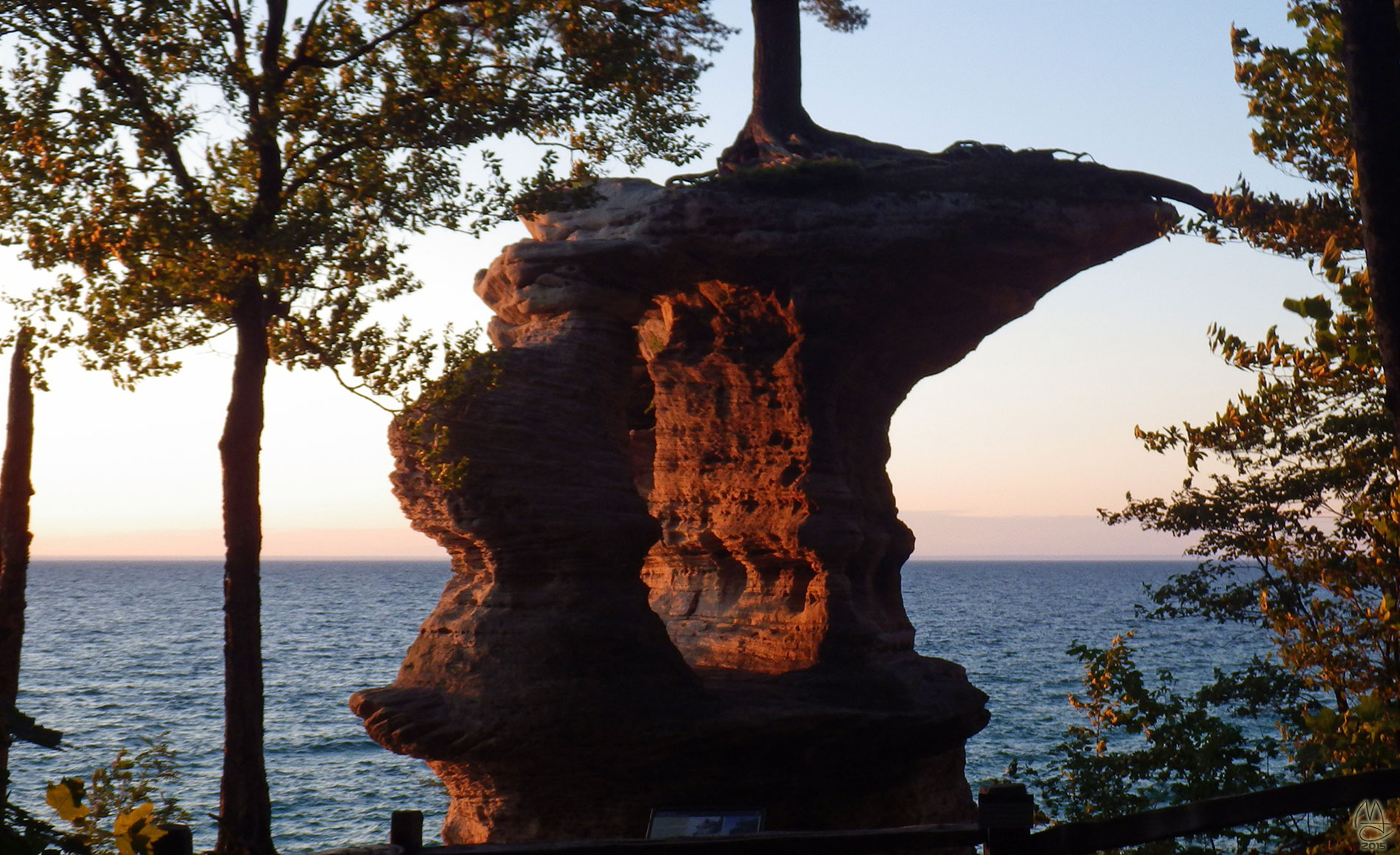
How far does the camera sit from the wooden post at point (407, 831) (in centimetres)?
701

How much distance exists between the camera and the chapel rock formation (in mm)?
15117

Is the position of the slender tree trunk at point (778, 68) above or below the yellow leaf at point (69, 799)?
above

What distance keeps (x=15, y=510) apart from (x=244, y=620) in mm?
2544

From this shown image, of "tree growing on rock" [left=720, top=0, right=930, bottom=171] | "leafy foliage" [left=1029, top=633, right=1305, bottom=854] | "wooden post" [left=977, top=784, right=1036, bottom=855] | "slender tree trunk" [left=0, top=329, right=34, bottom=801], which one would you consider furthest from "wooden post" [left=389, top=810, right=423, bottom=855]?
"tree growing on rock" [left=720, top=0, right=930, bottom=171]

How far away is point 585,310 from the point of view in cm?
1658

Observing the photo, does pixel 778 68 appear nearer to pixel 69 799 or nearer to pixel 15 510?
pixel 15 510

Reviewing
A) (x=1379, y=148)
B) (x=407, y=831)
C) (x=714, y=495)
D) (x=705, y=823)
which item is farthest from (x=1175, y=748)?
(x=407, y=831)

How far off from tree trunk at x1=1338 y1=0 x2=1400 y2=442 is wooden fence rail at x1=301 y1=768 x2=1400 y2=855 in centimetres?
254

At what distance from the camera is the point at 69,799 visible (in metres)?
3.27

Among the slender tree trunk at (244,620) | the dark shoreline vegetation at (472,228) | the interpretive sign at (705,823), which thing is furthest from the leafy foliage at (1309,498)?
the slender tree trunk at (244,620)

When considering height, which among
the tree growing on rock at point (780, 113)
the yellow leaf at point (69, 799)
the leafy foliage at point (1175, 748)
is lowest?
the leafy foliage at point (1175, 748)

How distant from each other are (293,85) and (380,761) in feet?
116

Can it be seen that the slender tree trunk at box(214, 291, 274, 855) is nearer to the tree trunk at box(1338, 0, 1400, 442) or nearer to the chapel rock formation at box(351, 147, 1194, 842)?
the chapel rock formation at box(351, 147, 1194, 842)

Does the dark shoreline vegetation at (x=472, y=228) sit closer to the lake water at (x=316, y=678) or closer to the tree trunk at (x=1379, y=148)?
the tree trunk at (x=1379, y=148)
